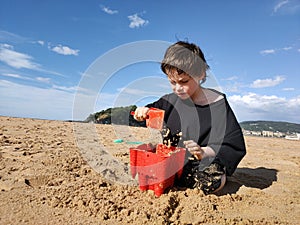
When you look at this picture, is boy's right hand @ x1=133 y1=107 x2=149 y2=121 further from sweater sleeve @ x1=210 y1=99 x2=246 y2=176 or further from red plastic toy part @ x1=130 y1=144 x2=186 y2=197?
sweater sleeve @ x1=210 y1=99 x2=246 y2=176

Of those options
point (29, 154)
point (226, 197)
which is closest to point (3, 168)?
point (29, 154)

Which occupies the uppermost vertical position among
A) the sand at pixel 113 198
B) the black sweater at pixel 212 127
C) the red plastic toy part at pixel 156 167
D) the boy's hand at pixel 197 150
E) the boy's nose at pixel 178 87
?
the boy's nose at pixel 178 87

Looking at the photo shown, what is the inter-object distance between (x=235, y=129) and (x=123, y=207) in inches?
41.1

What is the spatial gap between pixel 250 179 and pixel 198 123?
78 centimetres

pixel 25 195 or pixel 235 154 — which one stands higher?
pixel 235 154

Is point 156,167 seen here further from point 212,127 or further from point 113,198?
point 212,127

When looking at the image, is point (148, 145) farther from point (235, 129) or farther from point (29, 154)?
point (29, 154)

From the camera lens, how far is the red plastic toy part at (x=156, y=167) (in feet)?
5.20

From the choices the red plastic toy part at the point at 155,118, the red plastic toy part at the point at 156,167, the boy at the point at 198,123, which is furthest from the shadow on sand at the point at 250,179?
the red plastic toy part at the point at 155,118

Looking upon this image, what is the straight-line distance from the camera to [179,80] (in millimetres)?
1980

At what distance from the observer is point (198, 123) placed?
208 centimetres

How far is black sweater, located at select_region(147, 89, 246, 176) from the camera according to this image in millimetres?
1891

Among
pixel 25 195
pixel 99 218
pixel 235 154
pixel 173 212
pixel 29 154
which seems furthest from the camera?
pixel 29 154

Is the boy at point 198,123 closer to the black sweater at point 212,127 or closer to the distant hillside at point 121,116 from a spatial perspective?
the black sweater at point 212,127
